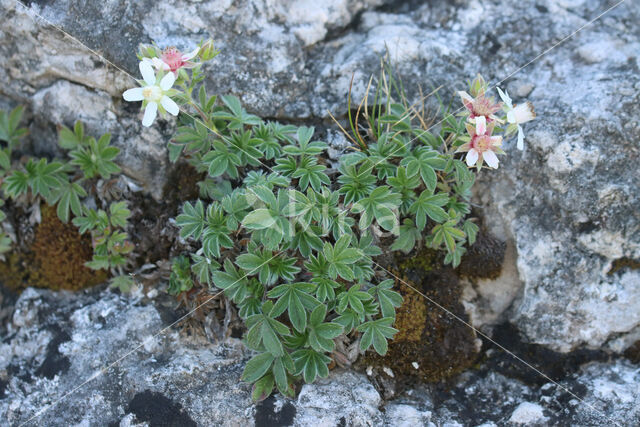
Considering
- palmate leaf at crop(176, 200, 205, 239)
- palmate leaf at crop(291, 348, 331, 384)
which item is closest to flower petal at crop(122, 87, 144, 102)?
A: palmate leaf at crop(176, 200, 205, 239)

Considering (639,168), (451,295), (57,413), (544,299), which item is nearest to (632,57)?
(639,168)

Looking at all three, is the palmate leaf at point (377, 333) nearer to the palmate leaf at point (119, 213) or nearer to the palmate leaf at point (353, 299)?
the palmate leaf at point (353, 299)

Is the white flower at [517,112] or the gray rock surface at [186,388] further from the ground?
the white flower at [517,112]

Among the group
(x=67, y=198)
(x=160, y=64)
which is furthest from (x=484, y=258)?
(x=67, y=198)

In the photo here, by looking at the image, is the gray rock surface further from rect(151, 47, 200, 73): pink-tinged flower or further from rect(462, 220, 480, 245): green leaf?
rect(151, 47, 200, 73): pink-tinged flower

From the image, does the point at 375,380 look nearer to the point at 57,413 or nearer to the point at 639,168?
the point at 57,413

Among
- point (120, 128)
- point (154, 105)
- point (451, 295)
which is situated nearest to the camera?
point (154, 105)

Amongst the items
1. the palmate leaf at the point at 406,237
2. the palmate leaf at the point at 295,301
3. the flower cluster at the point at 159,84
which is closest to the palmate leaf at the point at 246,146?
the flower cluster at the point at 159,84
